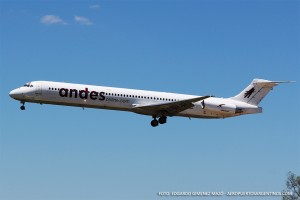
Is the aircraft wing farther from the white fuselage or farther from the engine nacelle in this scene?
the engine nacelle

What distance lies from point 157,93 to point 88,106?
7.24 m

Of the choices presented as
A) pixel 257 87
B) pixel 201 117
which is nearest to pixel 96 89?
pixel 201 117

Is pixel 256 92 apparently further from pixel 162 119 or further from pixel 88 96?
pixel 88 96

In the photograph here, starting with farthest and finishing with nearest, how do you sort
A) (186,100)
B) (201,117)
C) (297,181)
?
(297,181), (201,117), (186,100)

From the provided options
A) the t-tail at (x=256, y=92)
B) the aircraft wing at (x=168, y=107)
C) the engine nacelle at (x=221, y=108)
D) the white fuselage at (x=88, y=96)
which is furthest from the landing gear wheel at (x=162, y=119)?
the t-tail at (x=256, y=92)

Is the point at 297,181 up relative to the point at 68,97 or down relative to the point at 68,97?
down

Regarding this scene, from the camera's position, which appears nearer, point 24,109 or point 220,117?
point 24,109

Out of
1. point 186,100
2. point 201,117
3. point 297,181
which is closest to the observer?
point 186,100

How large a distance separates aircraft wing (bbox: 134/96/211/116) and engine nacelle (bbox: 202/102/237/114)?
121 inches

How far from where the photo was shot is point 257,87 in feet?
235

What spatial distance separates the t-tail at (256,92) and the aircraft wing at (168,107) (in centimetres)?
838

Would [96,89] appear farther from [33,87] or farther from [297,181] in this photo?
[297,181]

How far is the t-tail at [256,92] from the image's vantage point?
71125 mm

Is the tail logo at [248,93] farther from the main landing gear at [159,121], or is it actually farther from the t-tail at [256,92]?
the main landing gear at [159,121]
